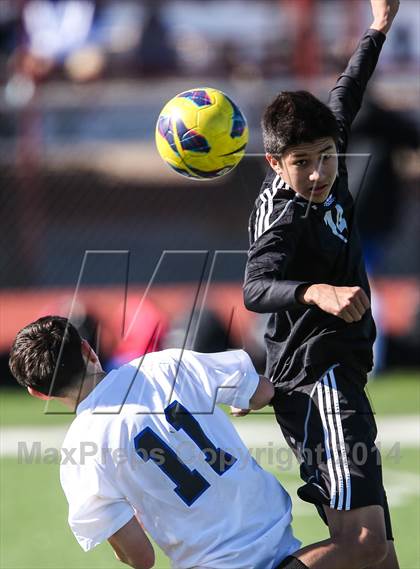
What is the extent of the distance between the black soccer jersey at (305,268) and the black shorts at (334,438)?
7 cm

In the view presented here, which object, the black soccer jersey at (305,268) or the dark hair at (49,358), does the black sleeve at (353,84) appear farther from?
the dark hair at (49,358)

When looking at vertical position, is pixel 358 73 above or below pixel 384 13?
below

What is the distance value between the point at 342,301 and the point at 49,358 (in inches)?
38.2

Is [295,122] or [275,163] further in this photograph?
[275,163]

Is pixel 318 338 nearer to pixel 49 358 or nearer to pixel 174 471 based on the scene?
pixel 174 471

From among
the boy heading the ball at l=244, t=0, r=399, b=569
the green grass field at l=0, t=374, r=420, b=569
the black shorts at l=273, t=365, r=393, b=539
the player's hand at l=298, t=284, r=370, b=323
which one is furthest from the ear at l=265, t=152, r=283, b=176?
the green grass field at l=0, t=374, r=420, b=569

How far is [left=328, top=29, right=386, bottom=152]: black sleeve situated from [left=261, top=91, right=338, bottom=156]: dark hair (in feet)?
0.91

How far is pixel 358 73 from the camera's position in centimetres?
445

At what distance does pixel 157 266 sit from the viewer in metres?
12.0

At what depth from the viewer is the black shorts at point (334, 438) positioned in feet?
12.3

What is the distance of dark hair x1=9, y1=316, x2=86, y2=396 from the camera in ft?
11.5

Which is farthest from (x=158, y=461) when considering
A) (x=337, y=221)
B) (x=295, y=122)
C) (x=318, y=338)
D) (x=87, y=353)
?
(x=295, y=122)

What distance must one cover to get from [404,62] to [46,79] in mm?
4032

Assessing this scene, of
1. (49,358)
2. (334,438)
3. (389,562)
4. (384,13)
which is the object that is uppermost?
(384,13)
